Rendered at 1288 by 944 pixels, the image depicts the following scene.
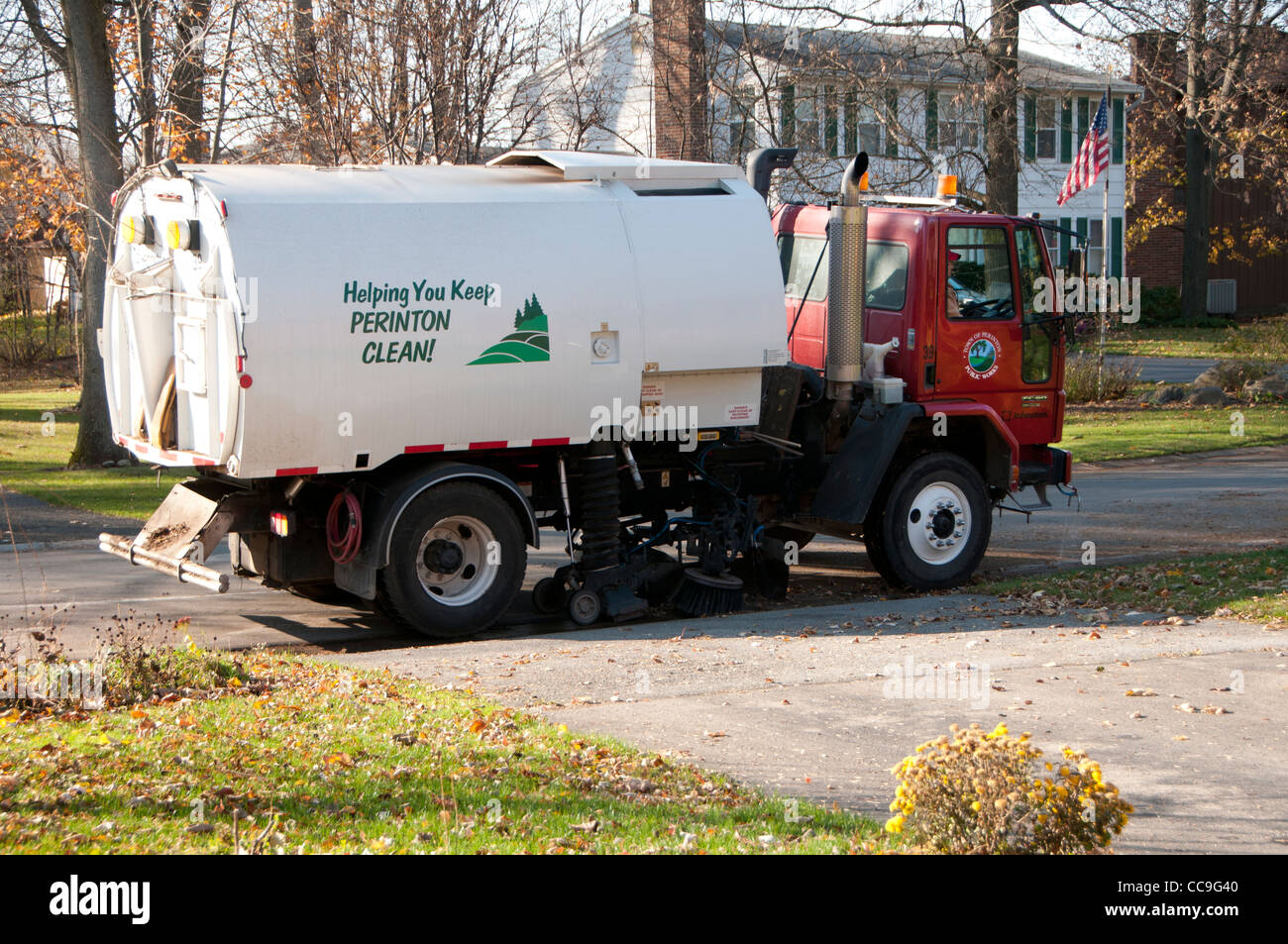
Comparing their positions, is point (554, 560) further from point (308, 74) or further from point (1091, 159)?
point (1091, 159)

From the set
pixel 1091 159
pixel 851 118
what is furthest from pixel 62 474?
pixel 1091 159

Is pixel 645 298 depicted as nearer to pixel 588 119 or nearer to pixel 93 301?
pixel 588 119

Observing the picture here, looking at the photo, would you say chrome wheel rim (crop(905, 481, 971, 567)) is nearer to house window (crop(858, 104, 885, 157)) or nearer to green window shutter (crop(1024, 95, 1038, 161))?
house window (crop(858, 104, 885, 157))

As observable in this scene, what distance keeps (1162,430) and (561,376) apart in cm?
1455

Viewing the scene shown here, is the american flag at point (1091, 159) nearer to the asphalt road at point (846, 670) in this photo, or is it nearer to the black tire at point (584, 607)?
the asphalt road at point (846, 670)

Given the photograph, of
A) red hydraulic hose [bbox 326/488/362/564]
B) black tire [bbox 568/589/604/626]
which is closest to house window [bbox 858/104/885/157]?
black tire [bbox 568/589/604/626]

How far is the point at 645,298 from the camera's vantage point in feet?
31.9

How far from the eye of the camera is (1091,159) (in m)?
21.0

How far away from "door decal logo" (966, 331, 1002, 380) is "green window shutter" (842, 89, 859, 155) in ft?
37.4

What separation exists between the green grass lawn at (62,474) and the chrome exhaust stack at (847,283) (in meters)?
6.48

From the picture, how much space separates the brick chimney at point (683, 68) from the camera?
20641mm

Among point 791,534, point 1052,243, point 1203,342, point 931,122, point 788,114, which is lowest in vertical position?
point 791,534

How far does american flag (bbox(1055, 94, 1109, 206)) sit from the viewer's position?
68.0 feet
